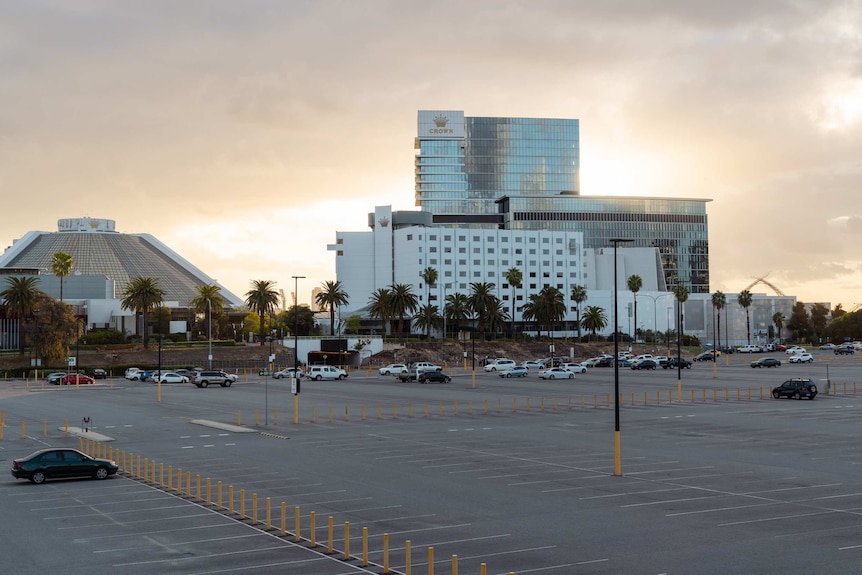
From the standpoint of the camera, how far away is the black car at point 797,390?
65.8 m

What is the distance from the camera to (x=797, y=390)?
65.8 meters

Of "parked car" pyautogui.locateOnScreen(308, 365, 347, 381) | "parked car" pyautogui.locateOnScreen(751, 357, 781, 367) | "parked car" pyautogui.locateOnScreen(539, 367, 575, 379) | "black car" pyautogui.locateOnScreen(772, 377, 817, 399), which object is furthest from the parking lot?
"parked car" pyautogui.locateOnScreen(751, 357, 781, 367)

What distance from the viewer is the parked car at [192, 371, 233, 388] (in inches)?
3521

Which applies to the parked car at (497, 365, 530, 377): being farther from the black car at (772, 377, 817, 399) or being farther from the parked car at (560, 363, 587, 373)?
the black car at (772, 377, 817, 399)

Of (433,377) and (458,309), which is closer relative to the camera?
(433,377)

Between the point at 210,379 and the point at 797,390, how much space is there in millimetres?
55913

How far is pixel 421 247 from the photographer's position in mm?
184500

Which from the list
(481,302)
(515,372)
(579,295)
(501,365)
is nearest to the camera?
(515,372)

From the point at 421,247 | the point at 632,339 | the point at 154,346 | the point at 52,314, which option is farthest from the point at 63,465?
the point at 632,339

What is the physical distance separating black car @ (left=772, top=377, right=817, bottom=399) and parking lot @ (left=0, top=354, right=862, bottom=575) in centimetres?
779

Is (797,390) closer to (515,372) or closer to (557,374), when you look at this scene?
(557,374)

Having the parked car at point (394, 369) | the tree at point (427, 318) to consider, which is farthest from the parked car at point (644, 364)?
the tree at point (427, 318)

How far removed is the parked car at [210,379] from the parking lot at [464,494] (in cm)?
3201

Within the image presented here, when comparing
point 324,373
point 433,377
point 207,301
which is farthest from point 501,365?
point 207,301
